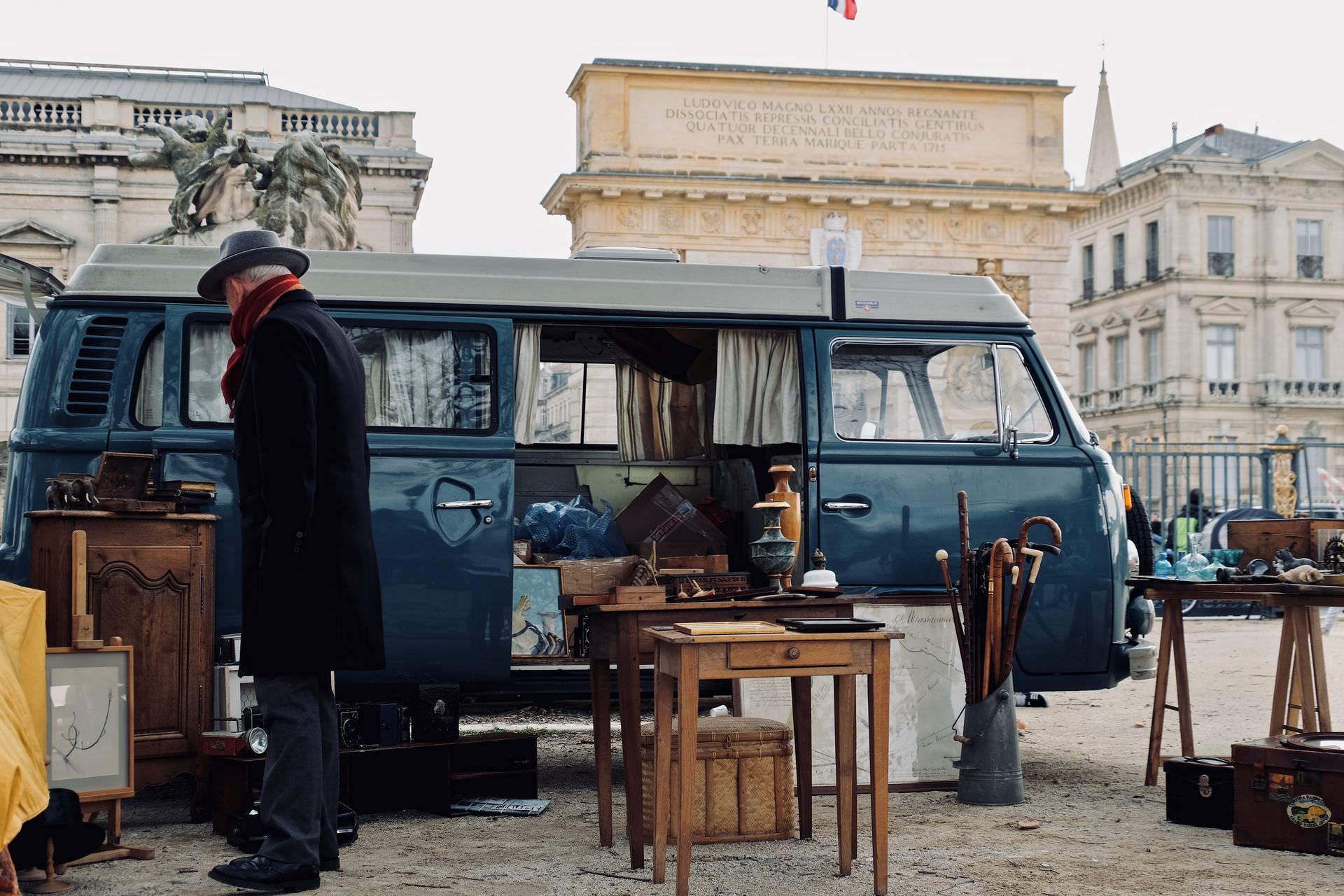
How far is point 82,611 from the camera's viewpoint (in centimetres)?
577

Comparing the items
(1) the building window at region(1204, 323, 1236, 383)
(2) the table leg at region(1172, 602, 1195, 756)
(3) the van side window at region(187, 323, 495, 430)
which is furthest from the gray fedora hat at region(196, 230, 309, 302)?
(1) the building window at region(1204, 323, 1236, 383)

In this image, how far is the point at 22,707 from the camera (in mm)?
4898

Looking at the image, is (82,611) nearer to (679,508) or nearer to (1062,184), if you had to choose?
(679,508)

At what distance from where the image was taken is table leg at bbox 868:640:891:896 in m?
4.91

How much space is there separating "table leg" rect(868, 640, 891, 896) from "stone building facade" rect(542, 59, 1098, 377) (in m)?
25.6

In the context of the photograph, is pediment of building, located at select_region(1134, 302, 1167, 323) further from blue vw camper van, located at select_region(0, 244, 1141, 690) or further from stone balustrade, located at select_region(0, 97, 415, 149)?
blue vw camper van, located at select_region(0, 244, 1141, 690)

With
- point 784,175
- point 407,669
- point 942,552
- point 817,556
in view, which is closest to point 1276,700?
point 942,552

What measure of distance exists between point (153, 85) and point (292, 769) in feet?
155

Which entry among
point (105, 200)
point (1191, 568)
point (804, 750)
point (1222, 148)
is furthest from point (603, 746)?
point (1222, 148)

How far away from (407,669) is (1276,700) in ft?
12.2

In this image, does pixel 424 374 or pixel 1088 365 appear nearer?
pixel 424 374

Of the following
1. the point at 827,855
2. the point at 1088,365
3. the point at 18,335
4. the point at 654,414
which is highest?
the point at 1088,365

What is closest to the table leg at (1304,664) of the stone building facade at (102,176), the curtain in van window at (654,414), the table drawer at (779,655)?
the table drawer at (779,655)

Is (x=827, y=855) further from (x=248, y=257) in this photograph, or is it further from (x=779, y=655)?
(x=248, y=257)
